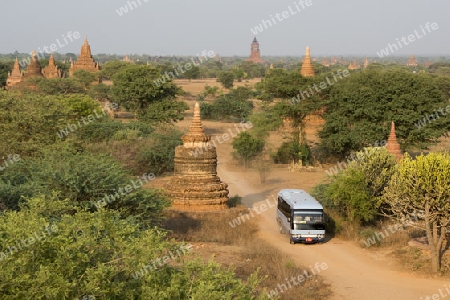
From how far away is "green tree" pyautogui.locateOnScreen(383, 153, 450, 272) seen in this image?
15.6 m

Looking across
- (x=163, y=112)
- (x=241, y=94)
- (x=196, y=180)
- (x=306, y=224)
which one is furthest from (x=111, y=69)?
(x=306, y=224)

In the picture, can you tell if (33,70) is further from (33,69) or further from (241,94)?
(241,94)

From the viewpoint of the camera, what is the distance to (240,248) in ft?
56.6

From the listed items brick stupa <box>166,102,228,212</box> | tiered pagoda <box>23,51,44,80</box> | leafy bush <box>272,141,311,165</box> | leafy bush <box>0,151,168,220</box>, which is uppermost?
tiered pagoda <box>23,51,44,80</box>

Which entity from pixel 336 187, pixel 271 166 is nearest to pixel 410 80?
pixel 271 166

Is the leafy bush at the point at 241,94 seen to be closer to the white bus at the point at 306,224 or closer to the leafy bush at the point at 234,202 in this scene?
the leafy bush at the point at 234,202

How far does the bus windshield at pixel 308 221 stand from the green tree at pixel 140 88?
2738cm

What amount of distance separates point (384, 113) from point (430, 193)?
17467mm

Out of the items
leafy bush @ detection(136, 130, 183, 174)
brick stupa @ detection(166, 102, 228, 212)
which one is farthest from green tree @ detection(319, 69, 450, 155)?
brick stupa @ detection(166, 102, 228, 212)

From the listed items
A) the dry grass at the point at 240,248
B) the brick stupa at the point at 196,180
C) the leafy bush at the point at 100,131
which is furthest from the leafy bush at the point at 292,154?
the brick stupa at the point at 196,180

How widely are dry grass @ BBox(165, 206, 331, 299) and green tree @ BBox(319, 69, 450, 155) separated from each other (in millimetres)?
12507

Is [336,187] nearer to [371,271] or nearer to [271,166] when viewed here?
[371,271]

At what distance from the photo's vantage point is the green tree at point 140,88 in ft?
146

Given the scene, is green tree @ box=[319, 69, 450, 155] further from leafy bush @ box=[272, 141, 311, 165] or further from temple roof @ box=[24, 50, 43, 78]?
temple roof @ box=[24, 50, 43, 78]
